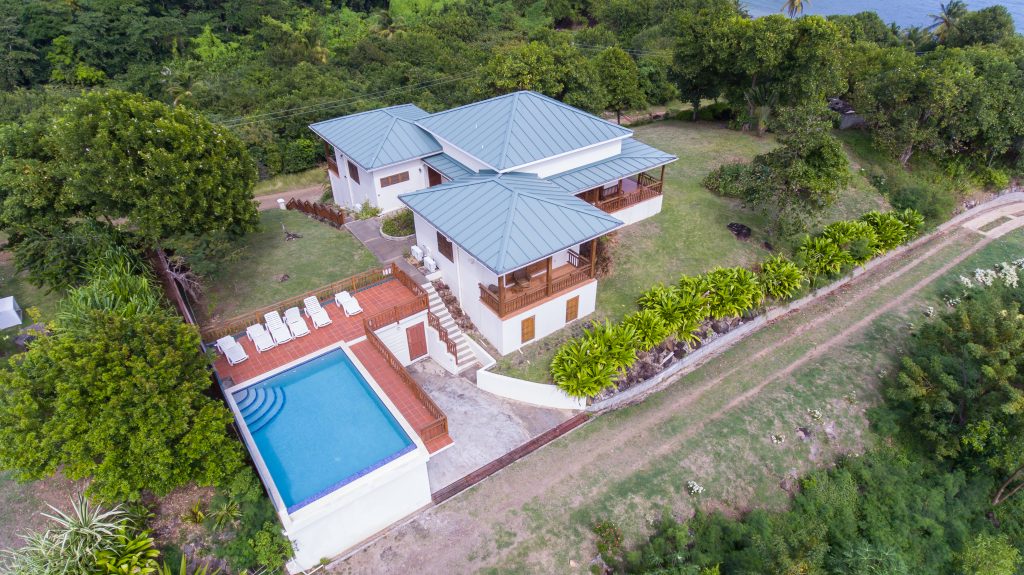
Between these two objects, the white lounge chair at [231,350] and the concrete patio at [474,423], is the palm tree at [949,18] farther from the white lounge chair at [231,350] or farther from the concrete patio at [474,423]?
the white lounge chair at [231,350]

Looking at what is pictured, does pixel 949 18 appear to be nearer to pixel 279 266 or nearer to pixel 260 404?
pixel 279 266

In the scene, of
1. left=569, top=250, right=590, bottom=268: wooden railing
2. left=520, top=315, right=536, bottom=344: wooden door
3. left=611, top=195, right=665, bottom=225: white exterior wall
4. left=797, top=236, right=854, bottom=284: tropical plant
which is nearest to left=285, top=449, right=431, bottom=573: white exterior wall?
left=520, top=315, right=536, bottom=344: wooden door

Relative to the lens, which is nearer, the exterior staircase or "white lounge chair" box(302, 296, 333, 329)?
"white lounge chair" box(302, 296, 333, 329)

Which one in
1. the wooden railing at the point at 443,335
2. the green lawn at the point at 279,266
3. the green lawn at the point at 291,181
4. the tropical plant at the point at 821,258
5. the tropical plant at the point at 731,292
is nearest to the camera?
Result: the wooden railing at the point at 443,335

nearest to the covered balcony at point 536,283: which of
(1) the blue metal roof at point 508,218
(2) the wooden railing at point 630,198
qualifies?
(1) the blue metal roof at point 508,218

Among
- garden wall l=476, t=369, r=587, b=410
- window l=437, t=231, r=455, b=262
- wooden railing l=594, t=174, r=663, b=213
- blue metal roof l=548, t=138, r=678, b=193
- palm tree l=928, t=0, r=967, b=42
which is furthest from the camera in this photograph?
palm tree l=928, t=0, r=967, b=42

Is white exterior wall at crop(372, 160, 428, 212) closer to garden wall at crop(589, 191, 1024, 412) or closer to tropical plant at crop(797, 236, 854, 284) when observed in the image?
garden wall at crop(589, 191, 1024, 412)

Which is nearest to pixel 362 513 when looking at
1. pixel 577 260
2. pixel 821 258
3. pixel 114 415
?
pixel 114 415
